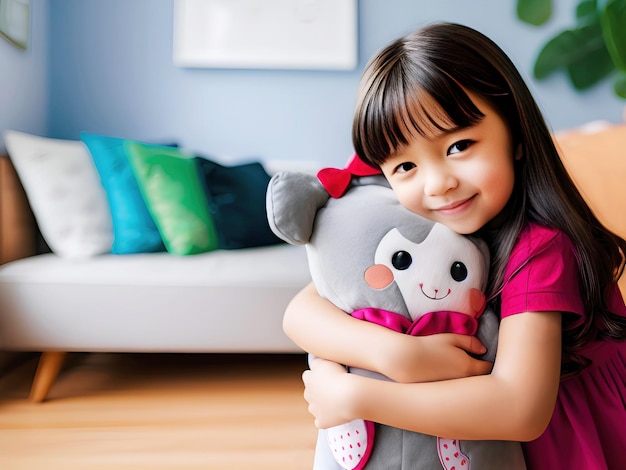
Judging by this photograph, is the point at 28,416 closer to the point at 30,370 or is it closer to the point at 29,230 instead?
the point at 30,370

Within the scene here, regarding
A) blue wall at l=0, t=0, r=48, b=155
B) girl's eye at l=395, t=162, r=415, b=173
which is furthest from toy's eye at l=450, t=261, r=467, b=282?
blue wall at l=0, t=0, r=48, b=155

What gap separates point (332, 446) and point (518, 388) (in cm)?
23

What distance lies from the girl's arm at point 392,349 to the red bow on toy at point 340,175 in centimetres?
17

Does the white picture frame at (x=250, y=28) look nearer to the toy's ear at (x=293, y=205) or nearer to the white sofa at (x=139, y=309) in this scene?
the white sofa at (x=139, y=309)

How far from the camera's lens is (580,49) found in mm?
2580

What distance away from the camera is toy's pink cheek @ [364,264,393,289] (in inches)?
28.7

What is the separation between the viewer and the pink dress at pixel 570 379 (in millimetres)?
674

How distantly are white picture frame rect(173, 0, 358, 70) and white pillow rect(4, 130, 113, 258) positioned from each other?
801 millimetres

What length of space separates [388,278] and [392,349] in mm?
104

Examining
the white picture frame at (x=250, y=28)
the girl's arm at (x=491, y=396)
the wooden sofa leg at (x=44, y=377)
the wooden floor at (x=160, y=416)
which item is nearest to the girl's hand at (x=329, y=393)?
the girl's arm at (x=491, y=396)

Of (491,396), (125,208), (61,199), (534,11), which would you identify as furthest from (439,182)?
(534,11)

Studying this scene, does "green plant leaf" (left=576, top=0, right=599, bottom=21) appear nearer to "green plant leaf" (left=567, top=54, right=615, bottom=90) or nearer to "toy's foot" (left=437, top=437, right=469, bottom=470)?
"green plant leaf" (left=567, top=54, right=615, bottom=90)

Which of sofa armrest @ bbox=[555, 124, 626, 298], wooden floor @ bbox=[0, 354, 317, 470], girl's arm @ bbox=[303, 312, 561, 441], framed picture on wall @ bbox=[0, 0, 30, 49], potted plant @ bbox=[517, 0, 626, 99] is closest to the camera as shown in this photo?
girl's arm @ bbox=[303, 312, 561, 441]

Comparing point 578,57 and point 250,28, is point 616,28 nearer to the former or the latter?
point 578,57
